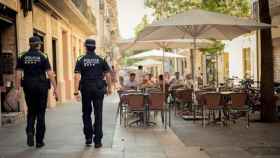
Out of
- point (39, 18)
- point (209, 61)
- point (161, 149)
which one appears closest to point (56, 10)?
point (39, 18)

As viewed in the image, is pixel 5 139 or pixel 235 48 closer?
pixel 5 139

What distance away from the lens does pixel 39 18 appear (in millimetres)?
18938

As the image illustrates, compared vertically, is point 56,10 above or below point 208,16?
above

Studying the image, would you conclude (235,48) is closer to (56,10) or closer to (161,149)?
(56,10)

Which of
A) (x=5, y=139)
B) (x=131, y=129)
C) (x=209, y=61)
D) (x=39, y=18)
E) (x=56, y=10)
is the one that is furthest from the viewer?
(x=209, y=61)

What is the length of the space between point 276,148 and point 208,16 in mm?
4506

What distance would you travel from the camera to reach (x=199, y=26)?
15070 mm

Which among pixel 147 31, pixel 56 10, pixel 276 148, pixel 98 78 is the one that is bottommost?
pixel 276 148

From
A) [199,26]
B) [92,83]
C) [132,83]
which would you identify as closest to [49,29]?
[132,83]

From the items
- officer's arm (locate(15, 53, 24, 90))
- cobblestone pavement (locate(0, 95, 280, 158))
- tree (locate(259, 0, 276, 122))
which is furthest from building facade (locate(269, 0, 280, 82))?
officer's arm (locate(15, 53, 24, 90))

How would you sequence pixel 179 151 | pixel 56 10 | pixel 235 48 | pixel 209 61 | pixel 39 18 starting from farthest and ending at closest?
pixel 209 61
pixel 235 48
pixel 56 10
pixel 39 18
pixel 179 151

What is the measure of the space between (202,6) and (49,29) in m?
6.76

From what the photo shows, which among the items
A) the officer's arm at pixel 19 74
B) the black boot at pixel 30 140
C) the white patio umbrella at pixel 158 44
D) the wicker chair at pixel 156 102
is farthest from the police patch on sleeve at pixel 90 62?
the white patio umbrella at pixel 158 44

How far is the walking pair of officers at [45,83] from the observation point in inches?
353
